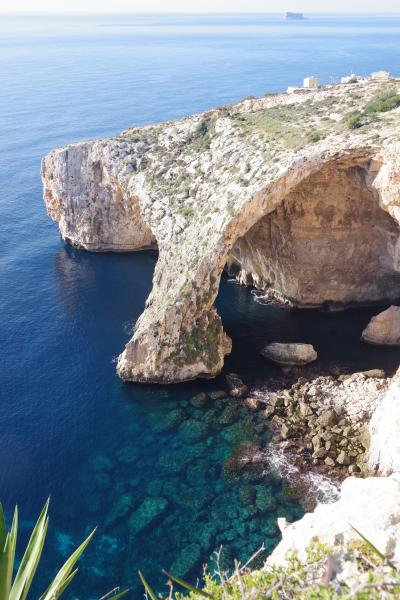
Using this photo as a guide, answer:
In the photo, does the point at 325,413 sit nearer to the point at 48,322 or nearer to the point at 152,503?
the point at 152,503

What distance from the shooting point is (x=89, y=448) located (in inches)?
1299

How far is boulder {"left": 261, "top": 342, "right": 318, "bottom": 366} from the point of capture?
40.9 m

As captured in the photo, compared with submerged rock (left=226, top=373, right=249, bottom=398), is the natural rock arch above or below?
above

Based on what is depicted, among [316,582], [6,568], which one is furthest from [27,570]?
[316,582]

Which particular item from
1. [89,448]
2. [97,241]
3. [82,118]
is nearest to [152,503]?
[89,448]

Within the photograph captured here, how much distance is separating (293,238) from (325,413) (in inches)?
702

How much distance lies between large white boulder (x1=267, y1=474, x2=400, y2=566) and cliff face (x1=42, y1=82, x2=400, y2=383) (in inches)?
823

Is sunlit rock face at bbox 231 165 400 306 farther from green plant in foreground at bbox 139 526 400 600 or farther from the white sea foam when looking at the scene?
green plant in foreground at bbox 139 526 400 600

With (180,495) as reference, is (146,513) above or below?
below

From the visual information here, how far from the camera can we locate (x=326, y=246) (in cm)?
4675

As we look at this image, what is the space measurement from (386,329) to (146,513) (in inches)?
979

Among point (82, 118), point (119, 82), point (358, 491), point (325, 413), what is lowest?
point (325, 413)

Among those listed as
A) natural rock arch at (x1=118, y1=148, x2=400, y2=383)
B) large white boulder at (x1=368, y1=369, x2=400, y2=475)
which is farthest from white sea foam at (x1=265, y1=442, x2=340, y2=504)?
natural rock arch at (x1=118, y1=148, x2=400, y2=383)

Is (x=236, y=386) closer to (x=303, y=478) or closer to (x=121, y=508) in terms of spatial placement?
(x=303, y=478)
